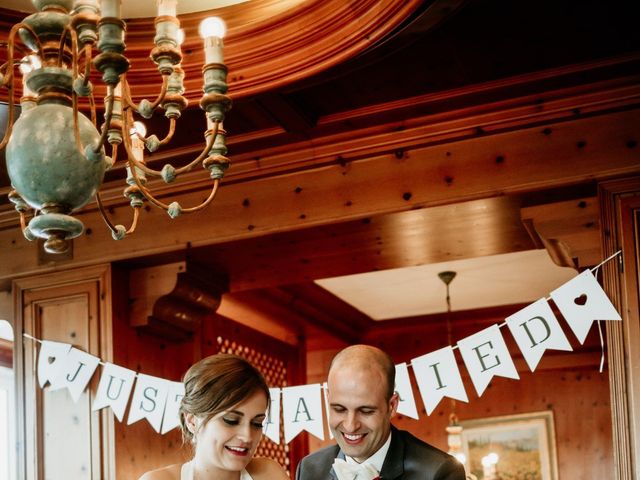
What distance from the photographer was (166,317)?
16.4ft

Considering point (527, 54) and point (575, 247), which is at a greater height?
point (527, 54)

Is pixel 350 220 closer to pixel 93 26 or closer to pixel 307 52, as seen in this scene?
pixel 307 52

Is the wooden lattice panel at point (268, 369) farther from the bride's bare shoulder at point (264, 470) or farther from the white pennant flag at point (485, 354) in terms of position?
the bride's bare shoulder at point (264, 470)

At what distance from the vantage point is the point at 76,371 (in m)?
4.75

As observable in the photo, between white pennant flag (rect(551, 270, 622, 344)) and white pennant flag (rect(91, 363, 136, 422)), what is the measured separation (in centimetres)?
206

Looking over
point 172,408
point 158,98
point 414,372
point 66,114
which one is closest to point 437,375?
point 414,372

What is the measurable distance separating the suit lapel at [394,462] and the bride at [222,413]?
15.1 inches

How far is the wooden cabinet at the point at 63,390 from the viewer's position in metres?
4.73

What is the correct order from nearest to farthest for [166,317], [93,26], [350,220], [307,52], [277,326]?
[93,26] → [307,52] → [350,220] → [166,317] → [277,326]

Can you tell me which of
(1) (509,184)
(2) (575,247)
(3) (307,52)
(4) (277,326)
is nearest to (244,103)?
(3) (307,52)

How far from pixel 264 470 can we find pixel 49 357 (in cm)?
222

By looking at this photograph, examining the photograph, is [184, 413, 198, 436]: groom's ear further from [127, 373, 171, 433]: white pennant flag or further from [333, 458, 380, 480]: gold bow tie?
[127, 373, 171, 433]: white pennant flag

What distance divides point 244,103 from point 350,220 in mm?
725

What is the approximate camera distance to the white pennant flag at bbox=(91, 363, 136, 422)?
466 centimetres
